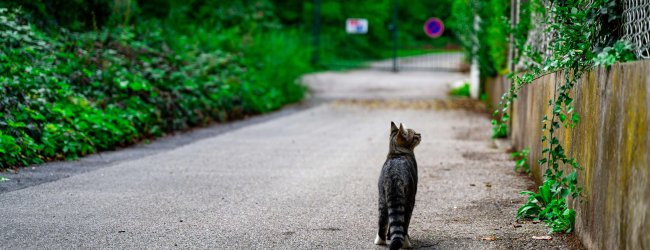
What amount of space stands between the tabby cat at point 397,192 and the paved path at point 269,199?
305mm

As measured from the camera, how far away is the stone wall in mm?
4270

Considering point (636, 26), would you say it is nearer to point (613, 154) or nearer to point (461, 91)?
point (613, 154)

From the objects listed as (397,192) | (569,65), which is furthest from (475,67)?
(397,192)

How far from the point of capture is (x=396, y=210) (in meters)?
5.54

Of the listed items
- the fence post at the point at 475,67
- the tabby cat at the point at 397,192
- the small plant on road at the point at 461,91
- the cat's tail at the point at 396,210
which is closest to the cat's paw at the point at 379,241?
the tabby cat at the point at 397,192

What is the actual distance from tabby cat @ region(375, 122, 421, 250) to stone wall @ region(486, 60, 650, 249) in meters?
1.26

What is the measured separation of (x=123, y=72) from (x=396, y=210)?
399 inches

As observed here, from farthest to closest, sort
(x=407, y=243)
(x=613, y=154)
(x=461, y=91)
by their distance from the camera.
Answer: (x=461, y=91) → (x=407, y=243) → (x=613, y=154)

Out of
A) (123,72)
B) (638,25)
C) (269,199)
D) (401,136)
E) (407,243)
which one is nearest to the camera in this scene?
(638,25)

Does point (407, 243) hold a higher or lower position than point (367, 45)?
higher

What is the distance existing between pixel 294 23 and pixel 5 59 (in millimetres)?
30396

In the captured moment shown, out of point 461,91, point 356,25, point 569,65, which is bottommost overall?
point 461,91

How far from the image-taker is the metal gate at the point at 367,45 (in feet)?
118

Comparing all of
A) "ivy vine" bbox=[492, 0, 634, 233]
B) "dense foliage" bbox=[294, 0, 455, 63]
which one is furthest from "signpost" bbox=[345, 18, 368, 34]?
"ivy vine" bbox=[492, 0, 634, 233]
